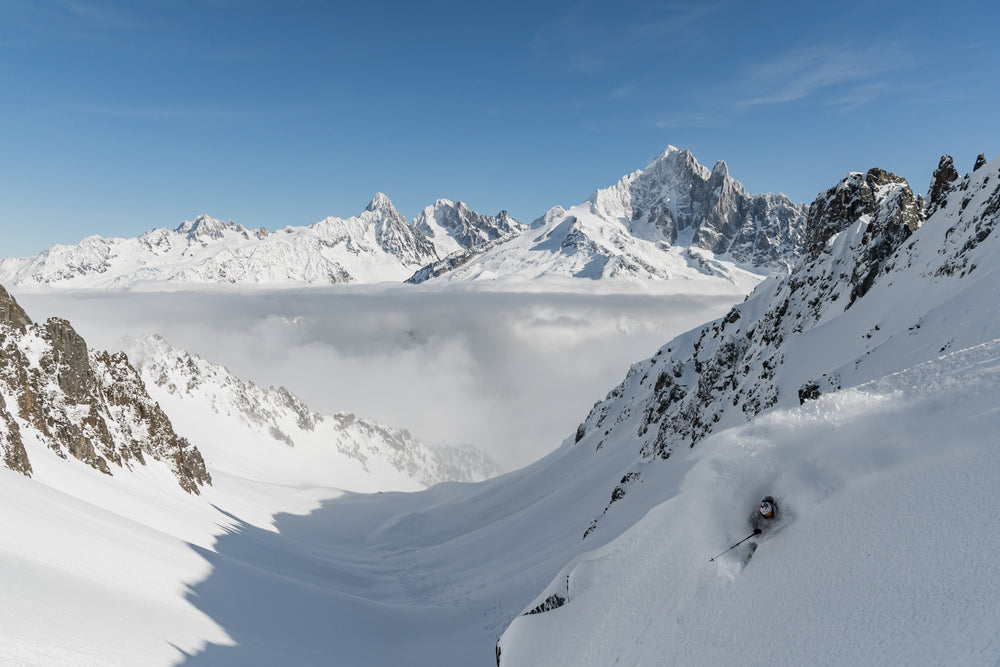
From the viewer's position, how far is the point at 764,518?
9.17 meters

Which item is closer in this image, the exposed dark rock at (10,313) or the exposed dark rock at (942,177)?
the exposed dark rock at (942,177)

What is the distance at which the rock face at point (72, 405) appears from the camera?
48.5 m

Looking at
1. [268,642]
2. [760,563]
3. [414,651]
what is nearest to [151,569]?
[268,642]

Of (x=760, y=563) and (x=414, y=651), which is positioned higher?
(x=760, y=563)

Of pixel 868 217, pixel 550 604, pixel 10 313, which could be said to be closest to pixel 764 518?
pixel 550 604

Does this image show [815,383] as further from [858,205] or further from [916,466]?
[858,205]

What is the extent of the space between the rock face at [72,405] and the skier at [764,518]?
4533cm

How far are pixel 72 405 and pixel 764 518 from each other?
66215mm

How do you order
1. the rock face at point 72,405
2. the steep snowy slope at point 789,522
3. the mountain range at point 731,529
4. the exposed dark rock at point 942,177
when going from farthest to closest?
the rock face at point 72,405 < the exposed dark rock at point 942,177 < the mountain range at point 731,529 < the steep snowy slope at point 789,522

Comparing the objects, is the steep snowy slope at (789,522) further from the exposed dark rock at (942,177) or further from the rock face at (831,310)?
the exposed dark rock at (942,177)

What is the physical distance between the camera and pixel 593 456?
236 ft

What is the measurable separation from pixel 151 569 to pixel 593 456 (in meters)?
54.3

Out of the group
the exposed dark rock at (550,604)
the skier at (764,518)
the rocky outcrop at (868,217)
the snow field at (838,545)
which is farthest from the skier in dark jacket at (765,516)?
the rocky outcrop at (868,217)

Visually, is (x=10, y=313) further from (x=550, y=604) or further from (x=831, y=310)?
(x=831, y=310)
